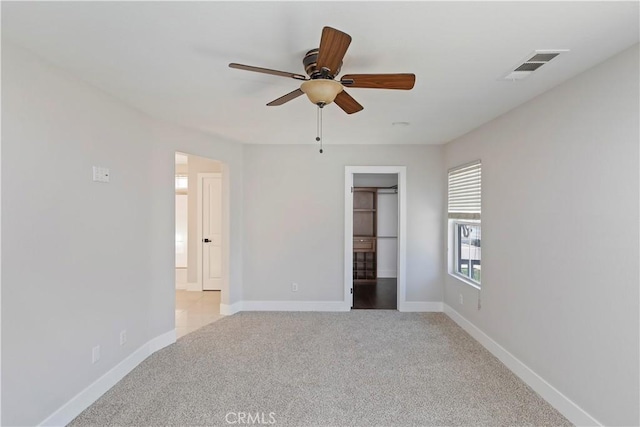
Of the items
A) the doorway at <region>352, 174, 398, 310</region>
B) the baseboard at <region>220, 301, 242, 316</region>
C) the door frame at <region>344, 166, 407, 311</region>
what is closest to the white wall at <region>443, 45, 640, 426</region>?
the door frame at <region>344, 166, 407, 311</region>

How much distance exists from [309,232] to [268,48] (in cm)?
299

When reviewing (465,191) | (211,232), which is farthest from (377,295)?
(211,232)

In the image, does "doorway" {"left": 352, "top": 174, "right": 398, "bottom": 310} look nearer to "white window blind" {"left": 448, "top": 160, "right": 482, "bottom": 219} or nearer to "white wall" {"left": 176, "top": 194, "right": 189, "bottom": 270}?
"white window blind" {"left": 448, "top": 160, "right": 482, "bottom": 219}

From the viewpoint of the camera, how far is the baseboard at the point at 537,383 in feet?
6.85

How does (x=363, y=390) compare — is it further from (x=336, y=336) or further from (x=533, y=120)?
(x=533, y=120)

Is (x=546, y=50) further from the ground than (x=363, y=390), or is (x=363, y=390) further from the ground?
(x=546, y=50)

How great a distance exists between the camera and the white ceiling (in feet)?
4.82

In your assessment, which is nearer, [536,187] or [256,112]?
[536,187]

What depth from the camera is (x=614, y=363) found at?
187 centimetres

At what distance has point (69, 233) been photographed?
2.17 meters

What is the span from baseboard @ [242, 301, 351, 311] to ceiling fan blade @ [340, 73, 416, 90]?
3.40m

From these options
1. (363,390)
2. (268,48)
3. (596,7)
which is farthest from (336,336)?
(596,7)

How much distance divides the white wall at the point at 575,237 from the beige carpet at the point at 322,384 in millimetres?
443

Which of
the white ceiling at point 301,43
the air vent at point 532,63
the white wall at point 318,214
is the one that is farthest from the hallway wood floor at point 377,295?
the air vent at point 532,63
